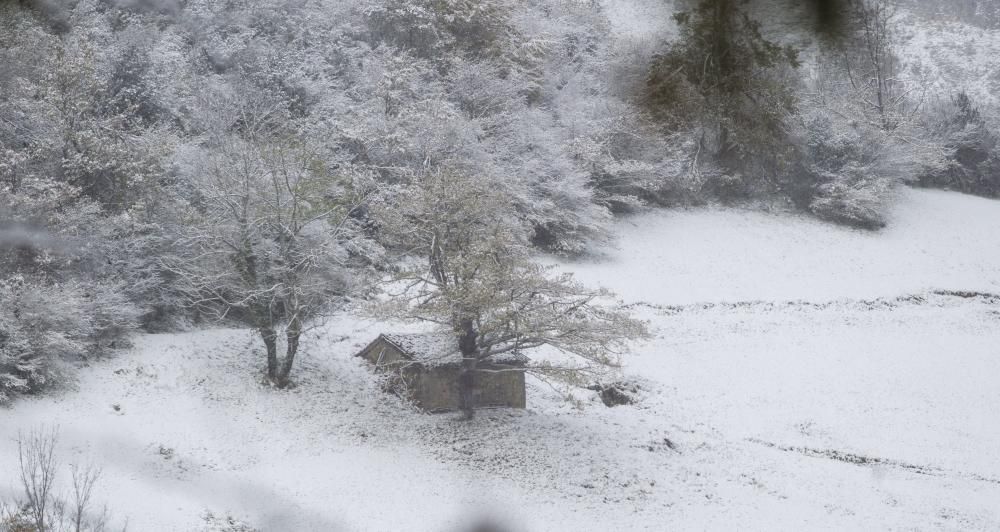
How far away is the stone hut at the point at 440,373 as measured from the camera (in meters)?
20.0

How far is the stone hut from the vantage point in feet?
65.7

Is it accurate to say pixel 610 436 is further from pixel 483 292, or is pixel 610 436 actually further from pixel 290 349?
pixel 290 349

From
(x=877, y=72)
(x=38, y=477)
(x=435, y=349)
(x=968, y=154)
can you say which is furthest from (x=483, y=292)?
(x=968, y=154)

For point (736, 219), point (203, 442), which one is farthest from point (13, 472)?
point (736, 219)

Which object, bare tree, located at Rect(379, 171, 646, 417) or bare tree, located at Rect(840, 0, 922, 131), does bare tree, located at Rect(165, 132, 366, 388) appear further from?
bare tree, located at Rect(840, 0, 922, 131)

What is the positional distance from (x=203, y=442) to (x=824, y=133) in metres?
36.0

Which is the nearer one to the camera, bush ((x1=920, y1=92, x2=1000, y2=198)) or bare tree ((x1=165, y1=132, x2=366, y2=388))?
bare tree ((x1=165, y1=132, x2=366, y2=388))

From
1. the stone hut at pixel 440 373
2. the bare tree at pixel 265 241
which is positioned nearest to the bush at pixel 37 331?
the bare tree at pixel 265 241

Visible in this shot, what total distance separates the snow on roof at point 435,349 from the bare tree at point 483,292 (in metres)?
0.26

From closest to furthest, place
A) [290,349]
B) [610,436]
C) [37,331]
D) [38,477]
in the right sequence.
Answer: [38,477], [37,331], [290,349], [610,436]

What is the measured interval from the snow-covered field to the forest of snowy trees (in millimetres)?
1536

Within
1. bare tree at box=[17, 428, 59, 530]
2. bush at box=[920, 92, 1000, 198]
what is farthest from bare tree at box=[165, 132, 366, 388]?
bush at box=[920, 92, 1000, 198]

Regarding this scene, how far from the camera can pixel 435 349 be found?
2047cm

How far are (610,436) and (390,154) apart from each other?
47.0 ft
